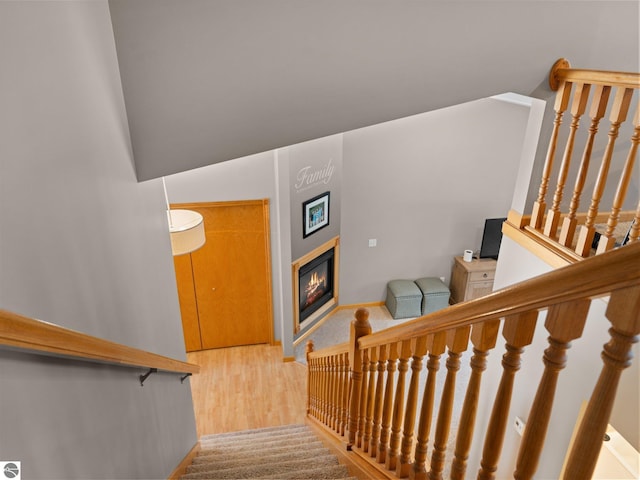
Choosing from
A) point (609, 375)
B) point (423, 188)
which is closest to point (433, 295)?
point (423, 188)

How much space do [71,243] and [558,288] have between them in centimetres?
155

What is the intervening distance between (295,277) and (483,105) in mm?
3868

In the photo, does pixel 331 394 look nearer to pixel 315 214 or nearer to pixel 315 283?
pixel 315 214

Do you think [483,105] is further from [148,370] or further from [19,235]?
[19,235]

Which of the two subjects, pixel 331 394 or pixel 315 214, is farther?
pixel 315 214

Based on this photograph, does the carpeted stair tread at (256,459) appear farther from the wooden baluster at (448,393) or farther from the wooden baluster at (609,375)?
the wooden baluster at (609,375)

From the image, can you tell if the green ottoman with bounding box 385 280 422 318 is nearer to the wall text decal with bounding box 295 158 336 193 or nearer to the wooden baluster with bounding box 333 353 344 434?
the wall text decal with bounding box 295 158 336 193

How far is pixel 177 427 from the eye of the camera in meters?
3.34

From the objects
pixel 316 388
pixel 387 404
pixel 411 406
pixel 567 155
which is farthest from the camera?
pixel 316 388

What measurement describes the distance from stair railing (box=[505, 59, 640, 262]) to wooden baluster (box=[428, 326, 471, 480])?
1.49 meters

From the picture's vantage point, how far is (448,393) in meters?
1.58

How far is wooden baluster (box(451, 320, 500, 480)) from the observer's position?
51.8 inches

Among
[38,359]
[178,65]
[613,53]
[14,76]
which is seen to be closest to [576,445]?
[38,359]

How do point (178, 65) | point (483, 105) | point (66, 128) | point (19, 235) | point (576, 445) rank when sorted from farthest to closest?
point (483, 105) → point (178, 65) → point (66, 128) → point (19, 235) → point (576, 445)
